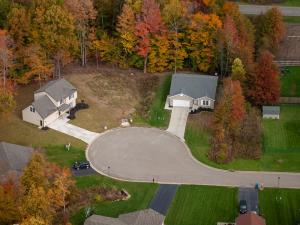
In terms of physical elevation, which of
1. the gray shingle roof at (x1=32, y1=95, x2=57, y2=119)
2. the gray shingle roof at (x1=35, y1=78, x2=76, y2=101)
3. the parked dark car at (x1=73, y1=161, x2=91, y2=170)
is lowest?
the parked dark car at (x1=73, y1=161, x2=91, y2=170)

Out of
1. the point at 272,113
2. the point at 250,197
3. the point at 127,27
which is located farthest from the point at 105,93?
the point at 250,197

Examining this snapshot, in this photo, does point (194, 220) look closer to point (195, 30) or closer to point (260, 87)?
point (260, 87)

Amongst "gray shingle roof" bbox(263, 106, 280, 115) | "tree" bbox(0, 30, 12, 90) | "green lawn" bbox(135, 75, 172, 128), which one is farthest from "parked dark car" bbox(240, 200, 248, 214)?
"tree" bbox(0, 30, 12, 90)

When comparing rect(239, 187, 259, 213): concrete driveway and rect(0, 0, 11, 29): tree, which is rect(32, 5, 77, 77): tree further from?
rect(239, 187, 259, 213): concrete driveway

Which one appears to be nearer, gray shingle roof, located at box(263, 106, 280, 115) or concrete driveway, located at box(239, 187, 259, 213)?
concrete driveway, located at box(239, 187, 259, 213)

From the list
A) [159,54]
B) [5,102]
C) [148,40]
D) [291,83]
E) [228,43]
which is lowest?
[291,83]

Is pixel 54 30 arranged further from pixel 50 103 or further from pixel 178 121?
pixel 178 121

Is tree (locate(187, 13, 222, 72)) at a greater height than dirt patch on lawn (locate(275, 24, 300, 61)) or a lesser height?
greater
